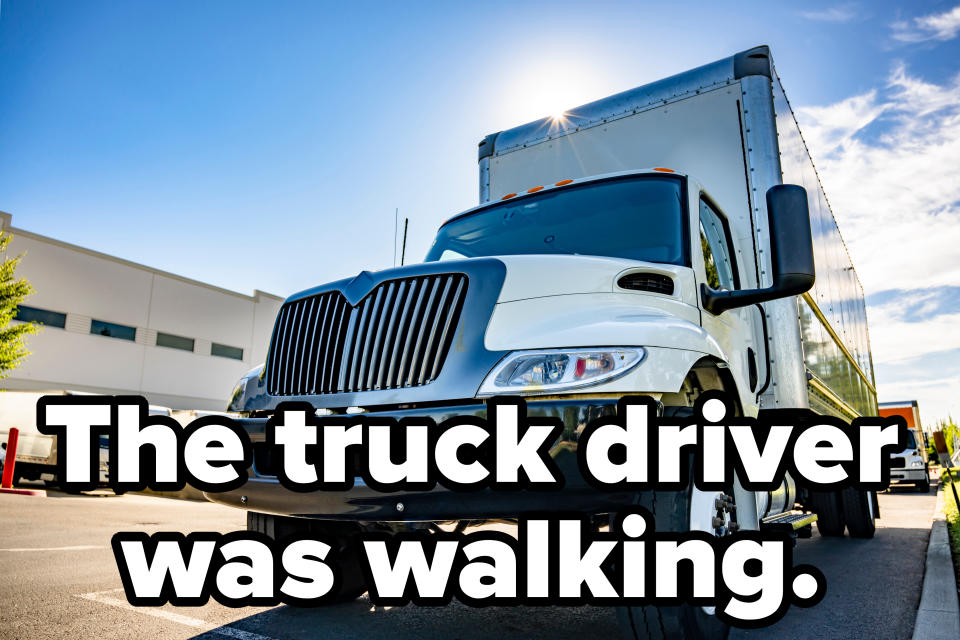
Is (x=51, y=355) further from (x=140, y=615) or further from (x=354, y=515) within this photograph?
(x=354, y=515)

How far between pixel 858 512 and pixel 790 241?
626 cm

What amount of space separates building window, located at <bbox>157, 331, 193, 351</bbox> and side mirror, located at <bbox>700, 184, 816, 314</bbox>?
31.6 metres

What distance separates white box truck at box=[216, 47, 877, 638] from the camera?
98.0 inches

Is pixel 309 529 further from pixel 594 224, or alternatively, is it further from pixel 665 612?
pixel 594 224

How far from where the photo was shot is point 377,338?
2881 millimetres

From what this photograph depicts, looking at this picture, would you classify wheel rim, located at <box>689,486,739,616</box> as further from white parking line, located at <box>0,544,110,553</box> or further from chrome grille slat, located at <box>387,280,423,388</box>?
white parking line, located at <box>0,544,110,553</box>

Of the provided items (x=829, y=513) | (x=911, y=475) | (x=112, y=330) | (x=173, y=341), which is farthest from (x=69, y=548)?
(x=173, y=341)

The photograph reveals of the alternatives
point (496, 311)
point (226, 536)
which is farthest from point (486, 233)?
point (226, 536)

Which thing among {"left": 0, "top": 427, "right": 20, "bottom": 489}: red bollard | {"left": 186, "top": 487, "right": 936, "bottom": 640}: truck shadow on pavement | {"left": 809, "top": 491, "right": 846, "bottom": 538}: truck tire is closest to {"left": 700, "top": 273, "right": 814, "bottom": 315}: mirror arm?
{"left": 186, "top": 487, "right": 936, "bottom": 640}: truck shadow on pavement

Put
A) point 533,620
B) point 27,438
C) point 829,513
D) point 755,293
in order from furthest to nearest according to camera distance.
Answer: point 27,438 < point 829,513 < point 533,620 < point 755,293

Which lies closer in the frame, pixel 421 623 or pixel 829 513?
pixel 421 623

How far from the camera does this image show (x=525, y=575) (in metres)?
2.57

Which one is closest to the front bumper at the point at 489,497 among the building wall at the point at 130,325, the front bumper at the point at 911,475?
the front bumper at the point at 911,475

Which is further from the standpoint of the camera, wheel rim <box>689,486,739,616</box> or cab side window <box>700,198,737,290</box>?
cab side window <box>700,198,737,290</box>
